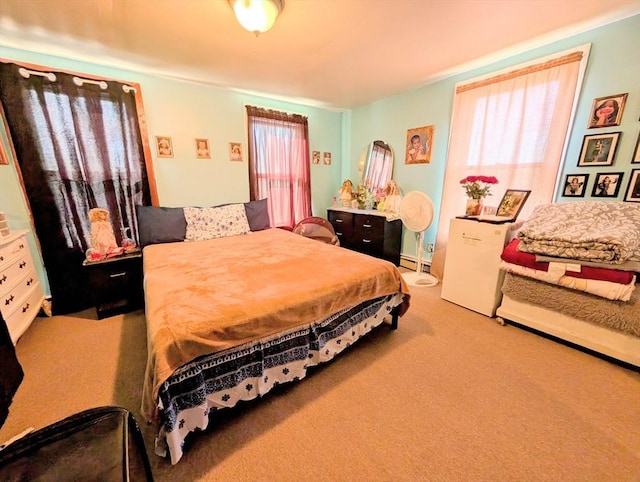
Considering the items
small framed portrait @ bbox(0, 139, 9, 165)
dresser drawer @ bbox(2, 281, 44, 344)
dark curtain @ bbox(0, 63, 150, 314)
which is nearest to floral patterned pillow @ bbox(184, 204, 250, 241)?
dark curtain @ bbox(0, 63, 150, 314)

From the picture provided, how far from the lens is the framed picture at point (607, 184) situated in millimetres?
1956

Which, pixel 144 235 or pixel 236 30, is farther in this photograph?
pixel 144 235

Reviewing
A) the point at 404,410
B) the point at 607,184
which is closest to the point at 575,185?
the point at 607,184

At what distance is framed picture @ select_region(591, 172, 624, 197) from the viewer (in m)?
1.96

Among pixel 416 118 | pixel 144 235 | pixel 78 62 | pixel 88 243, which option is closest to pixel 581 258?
pixel 416 118

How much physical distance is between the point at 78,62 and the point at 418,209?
12.2 feet

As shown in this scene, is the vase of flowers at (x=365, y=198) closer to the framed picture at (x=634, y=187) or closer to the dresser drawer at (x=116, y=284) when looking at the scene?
the framed picture at (x=634, y=187)

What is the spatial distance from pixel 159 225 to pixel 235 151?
1.35 metres

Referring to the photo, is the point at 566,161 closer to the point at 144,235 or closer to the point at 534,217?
the point at 534,217

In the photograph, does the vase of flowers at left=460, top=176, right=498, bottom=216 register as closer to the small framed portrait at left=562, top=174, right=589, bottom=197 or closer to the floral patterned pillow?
the small framed portrait at left=562, top=174, right=589, bottom=197

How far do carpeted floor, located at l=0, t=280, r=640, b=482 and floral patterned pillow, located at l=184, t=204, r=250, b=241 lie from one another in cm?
115

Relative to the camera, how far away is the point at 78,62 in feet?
7.72

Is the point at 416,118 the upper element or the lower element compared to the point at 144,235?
upper

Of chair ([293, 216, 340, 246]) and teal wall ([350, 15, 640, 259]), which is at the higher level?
teal wall ([350, 15, 640, 259])
